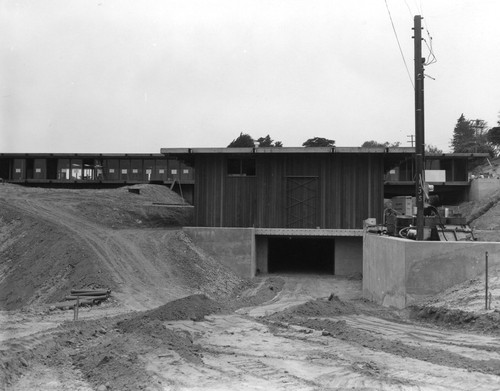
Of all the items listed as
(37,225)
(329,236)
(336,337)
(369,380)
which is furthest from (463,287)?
(37,225)

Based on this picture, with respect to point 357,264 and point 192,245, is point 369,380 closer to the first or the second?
point 192,245

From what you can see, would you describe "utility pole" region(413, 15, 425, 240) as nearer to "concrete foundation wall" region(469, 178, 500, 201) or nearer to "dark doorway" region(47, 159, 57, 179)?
"concrete foundation wall" region(469, 178, 500, 201)

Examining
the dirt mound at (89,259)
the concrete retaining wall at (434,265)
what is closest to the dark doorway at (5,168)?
the dirt mound at (89,259)

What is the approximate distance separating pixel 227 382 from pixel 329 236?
18.3 meters

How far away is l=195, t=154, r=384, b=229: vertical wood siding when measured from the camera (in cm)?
2441

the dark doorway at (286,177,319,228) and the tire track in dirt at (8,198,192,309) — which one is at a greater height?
the dark doorway at (286,177,319,228)

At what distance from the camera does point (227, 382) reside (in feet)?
20.6

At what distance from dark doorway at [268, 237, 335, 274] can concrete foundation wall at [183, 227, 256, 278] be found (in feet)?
20.2

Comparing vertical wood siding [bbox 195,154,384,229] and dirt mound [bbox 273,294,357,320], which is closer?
dirt mound [bbox 273,294,357,320]

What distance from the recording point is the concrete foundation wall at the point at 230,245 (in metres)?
22.8

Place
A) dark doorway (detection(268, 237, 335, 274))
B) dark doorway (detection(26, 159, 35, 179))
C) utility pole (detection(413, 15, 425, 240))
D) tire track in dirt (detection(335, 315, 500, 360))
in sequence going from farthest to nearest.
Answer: dark doorway (detection(26, 159, 35, 179)), dark doorway (detection(268, 237, 335, 274)), utility pole (detection(413, 15, 425, 240)), tire track in dirt (detection(335, 315, 500, 360))

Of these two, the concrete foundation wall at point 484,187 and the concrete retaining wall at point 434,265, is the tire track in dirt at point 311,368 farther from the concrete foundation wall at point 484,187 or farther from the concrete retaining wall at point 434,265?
the concrete foundation wall at point 484,187

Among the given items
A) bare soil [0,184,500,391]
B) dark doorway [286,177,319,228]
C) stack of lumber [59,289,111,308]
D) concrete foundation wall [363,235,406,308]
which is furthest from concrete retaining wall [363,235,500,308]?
dark doorway [286,177,319,228]

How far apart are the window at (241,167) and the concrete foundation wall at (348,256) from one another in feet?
19.1
